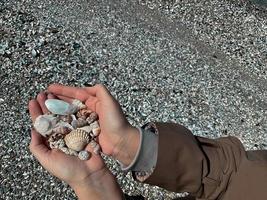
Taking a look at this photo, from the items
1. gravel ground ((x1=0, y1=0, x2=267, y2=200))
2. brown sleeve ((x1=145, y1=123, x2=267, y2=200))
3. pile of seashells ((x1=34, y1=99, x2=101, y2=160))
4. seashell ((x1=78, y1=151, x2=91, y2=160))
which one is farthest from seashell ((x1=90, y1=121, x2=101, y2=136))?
gravel ground ((x1=0, y1=0, x2=267, y2=200))

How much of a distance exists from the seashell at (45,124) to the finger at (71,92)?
128 mm

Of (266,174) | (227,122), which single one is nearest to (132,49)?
(227,122)

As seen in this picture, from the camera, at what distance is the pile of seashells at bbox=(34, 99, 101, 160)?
8.09ft

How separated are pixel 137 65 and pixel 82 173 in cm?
182

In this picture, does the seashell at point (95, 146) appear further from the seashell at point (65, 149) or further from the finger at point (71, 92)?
the finger at point (71, 92)

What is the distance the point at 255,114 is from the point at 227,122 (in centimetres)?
28

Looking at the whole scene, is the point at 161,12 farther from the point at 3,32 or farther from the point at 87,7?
the point at 3,32

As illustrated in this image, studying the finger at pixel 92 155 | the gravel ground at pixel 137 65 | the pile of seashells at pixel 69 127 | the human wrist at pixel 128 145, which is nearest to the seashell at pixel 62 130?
the pile of seashells at pixel 69 127

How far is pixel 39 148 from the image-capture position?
238 centimetres

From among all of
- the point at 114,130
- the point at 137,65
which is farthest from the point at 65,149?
the point at 137,65

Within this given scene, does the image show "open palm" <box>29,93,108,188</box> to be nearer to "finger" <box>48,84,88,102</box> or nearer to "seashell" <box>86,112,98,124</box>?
"seashell" <box>86,112,98,124</box>

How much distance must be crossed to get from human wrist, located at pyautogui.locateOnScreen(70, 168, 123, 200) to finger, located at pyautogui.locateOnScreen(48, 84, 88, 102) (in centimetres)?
42

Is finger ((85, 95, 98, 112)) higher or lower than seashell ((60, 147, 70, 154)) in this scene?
higher

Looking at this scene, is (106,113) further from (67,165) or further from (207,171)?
(207,171)
